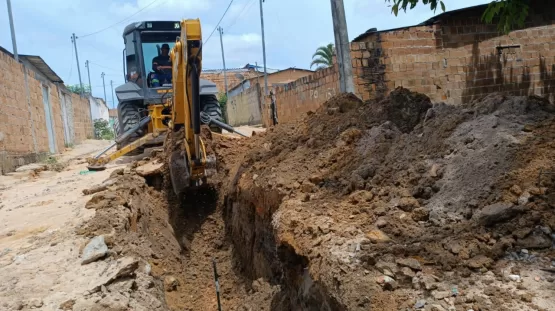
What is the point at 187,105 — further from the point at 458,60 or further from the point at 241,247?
the point at 458,60

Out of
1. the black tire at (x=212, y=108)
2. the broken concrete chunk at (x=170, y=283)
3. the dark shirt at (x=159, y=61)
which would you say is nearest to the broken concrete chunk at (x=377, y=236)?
the broken concrete chunk at (x=170, y=283)

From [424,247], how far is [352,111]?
3381 mm

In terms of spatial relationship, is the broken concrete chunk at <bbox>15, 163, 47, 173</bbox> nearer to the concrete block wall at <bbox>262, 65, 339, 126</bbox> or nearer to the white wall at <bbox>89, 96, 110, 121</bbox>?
the concrete block wall at <bbox>262, 65, 339, 126</bbox>

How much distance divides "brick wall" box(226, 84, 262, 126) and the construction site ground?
62.7 feet

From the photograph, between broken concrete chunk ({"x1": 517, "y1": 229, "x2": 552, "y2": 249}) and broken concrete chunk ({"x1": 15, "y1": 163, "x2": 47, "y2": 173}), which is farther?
broken concrete chunk ({"x1": 15, "y1": 163, "x2": 47, "y2": 173})

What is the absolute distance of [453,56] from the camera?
868cm

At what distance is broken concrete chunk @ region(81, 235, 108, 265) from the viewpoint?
161 inches

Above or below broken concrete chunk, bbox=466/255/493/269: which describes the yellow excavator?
above

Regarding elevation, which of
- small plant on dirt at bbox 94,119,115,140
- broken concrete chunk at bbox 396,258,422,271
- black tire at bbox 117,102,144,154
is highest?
small plant on dirt at bbox 94,119,115,140

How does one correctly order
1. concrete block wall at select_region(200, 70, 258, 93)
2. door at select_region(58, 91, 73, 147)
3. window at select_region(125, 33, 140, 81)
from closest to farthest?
window at select_region(125, 33, 140, 81)
door at select_region(58, 91, 73, 147)
concrete block wall at select_region(200, 70, 258, 93)

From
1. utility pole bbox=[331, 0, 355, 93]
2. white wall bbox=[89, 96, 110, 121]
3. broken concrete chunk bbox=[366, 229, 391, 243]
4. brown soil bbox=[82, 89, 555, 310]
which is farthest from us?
white wall bbox=[89, 96, 110, 121]

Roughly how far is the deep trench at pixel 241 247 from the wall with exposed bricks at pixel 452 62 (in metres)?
3.55

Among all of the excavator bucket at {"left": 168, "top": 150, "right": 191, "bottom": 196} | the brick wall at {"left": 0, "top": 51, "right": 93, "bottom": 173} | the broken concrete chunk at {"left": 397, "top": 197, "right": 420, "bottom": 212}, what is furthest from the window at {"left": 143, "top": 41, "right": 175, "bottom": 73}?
the broken concrete chunk at {"left": 397, "top": 197, "right": 420, "bottom": 212}

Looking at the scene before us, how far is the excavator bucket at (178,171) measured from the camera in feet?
22.7
